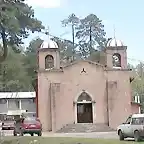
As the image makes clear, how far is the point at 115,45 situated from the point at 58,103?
10.6m

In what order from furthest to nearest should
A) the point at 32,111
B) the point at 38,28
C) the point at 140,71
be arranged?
1. the point at 140,71
2. the point at 32,111
3. the point at 38,28

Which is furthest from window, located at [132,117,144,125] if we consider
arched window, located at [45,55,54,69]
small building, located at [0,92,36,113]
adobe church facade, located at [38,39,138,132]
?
small building, located at [0,92,36,113]

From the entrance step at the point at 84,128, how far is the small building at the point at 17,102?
32.7 meters

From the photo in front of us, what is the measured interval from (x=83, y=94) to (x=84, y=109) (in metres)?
2.36

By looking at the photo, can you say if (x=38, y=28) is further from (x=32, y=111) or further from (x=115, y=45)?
(x=32, y=111)

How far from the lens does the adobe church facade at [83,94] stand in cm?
5741

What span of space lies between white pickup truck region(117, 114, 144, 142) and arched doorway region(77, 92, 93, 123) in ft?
77.2

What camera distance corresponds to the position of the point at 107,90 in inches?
2292

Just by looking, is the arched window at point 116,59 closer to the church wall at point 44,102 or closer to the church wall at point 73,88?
the church wall at point 73,88

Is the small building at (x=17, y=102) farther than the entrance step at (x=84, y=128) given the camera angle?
Yes

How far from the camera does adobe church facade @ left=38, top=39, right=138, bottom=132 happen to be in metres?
57.4

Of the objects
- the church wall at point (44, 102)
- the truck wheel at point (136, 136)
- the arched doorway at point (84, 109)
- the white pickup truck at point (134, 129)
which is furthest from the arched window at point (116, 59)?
the truck wheel at point (136, 136)

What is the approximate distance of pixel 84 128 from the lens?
184ft

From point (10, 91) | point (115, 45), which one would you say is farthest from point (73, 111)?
point (10, 91)
